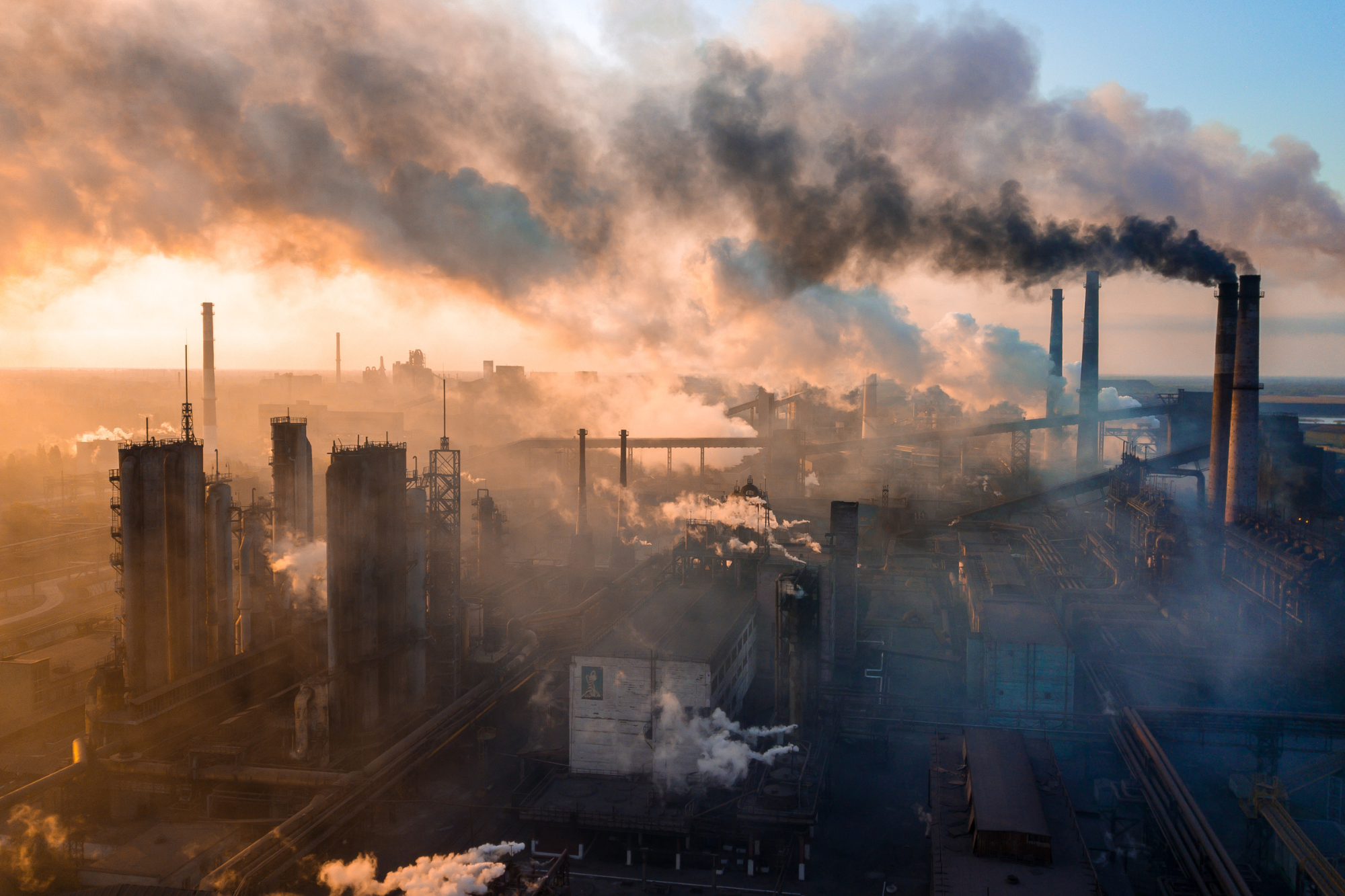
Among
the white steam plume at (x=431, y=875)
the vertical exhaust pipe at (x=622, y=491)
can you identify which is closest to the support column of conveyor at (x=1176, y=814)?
the white steam plume at (x=431, y=875)

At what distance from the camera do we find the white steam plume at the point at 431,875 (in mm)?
15477

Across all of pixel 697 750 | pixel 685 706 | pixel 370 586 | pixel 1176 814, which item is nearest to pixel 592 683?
pixel 685 706

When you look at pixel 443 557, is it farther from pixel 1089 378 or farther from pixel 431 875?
pixel 1089 378

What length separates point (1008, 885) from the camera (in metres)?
15.5

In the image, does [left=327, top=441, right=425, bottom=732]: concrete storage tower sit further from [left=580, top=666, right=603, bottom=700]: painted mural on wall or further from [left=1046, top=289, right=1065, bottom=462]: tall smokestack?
[left=1046, top=289, right=1065, bottom=462]: tall smokestack

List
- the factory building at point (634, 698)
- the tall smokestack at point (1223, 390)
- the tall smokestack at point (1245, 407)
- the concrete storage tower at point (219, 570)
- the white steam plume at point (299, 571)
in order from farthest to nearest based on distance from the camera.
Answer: the tall smokestack at point (1223, 390) → the tall smokestack at point (1245, 407) → the white steam plume at point (299, 571) → the concrete storage tower at point (219, 570) → the factory building at point (634, 698)

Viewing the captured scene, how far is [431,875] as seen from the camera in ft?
52.2

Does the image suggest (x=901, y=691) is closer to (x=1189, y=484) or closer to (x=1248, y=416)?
(x=1248, y=416)

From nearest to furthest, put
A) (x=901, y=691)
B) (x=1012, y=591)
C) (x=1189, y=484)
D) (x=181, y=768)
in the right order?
1. (x=181, y=768)
2. (x=901, y=691)
3. (x=1012, y=591)
4. (x=1189, y=484)

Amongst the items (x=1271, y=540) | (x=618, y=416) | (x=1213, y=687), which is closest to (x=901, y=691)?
(x=1213, y=687)

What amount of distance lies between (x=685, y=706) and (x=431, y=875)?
8.03 metres

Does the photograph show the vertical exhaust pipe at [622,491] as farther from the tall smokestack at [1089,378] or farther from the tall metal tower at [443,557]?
the tall smokestack at [1089,378]

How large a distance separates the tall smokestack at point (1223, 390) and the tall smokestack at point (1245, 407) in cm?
45

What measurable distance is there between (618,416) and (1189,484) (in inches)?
1958
